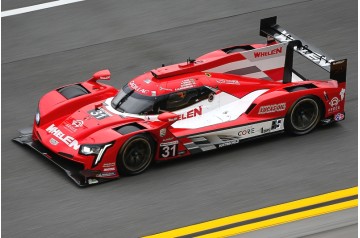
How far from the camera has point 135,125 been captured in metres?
13.3

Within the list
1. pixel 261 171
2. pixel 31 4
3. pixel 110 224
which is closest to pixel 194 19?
pixel 31 4

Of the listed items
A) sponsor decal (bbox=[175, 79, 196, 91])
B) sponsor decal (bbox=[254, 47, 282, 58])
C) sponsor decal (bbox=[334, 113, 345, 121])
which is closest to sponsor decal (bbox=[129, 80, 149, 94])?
sponsor decal (bbox=[175, 79, 196, 91])

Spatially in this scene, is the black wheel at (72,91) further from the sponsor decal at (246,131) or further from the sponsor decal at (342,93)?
the sponsor decal at (342,93)

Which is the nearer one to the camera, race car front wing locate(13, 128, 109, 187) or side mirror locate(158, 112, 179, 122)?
race car front wing locate(13, 128, 109, 187)

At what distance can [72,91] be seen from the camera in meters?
14.9

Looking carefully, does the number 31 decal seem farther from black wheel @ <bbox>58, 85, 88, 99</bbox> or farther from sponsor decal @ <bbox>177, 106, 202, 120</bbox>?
black wheel @ <bbox>58, 85, 88, 99</bbox>

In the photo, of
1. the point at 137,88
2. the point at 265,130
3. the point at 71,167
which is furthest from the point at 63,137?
the point at 265,130

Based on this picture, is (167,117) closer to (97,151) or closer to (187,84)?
(187,84)

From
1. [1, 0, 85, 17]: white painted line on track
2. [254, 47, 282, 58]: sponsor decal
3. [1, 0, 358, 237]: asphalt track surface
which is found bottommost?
[1, 0, 358, 237]: asphalt track surface

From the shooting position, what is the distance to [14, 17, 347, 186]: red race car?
1314 cm

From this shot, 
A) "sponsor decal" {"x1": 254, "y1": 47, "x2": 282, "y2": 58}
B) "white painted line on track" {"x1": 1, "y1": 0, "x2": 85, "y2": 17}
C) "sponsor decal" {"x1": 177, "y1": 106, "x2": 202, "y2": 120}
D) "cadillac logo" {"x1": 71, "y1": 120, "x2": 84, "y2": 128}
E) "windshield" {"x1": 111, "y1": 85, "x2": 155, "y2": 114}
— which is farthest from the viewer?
"white painted line on track" {"x1": 1, "y1": 0, "x2": 85, "y2": 17}

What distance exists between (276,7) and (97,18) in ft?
12.8

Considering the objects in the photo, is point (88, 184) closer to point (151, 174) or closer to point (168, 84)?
point (151, 174)

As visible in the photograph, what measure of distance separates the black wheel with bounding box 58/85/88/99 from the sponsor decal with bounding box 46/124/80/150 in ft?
3.00
